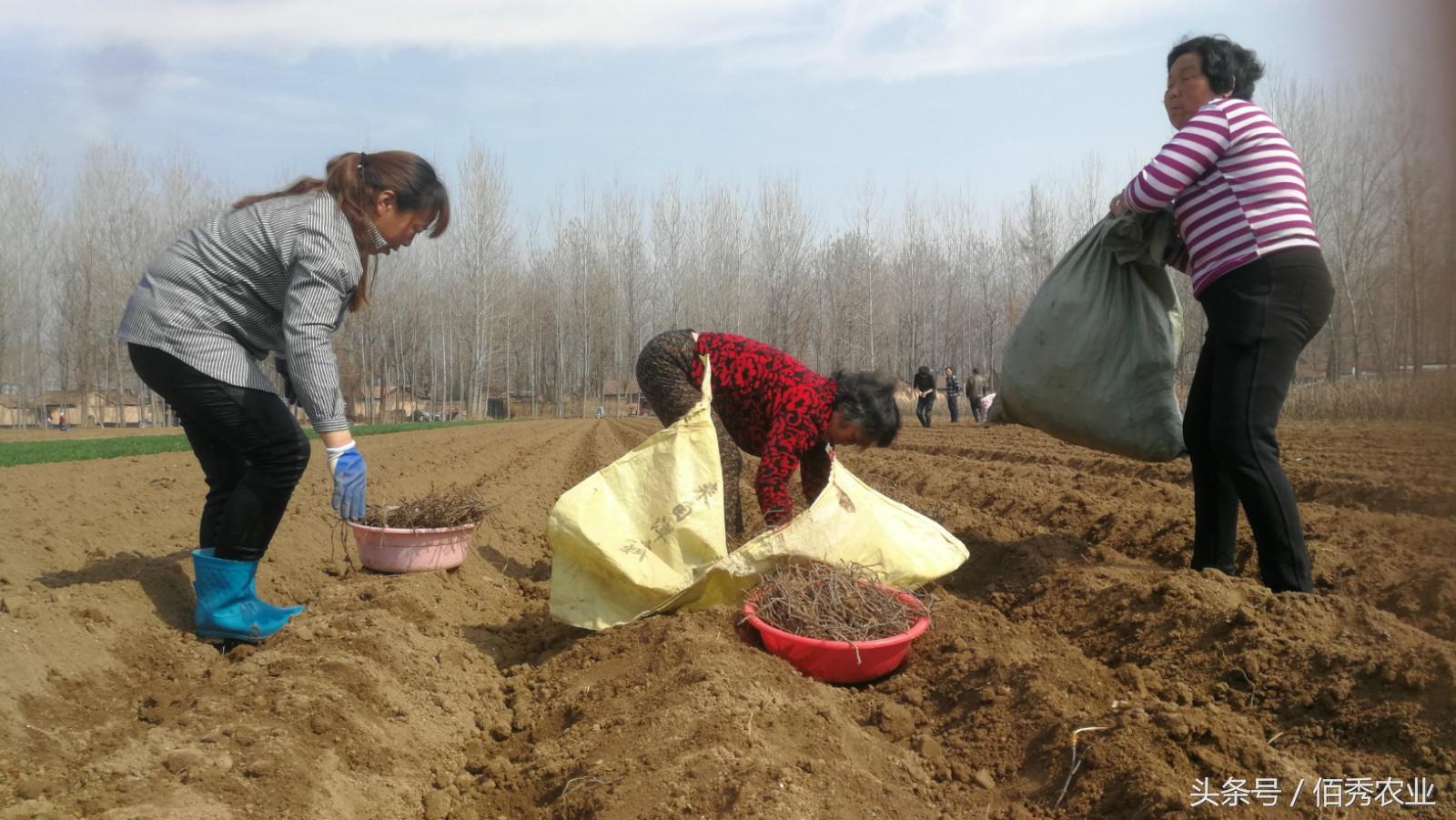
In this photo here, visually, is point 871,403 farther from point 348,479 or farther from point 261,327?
point 261,327

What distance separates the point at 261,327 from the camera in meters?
3.18

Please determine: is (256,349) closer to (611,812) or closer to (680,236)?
(611,812)

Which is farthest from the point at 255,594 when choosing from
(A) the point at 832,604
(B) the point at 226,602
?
(A) the point at 832,604

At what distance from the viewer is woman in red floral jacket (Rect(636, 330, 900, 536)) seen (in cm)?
356

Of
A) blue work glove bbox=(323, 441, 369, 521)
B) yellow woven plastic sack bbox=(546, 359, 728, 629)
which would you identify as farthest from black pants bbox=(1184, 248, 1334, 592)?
blue work glove bbox=(323, 441, 369, 521)

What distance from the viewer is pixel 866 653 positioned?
9.63 ft

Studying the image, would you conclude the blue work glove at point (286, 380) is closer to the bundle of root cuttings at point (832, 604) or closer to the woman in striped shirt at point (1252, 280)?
the bundle of root cuttings at point (832, 604)

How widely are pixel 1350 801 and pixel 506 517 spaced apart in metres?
5.19

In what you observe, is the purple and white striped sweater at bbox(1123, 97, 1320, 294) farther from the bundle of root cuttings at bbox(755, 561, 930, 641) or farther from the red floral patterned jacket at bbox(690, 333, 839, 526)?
the bundle of root cuttings at bbox(755, 561, 930, 641)

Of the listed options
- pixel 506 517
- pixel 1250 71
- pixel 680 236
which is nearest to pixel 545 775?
pixel 1250 71

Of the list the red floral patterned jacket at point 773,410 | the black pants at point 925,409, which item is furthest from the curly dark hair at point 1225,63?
the black pants at point 925,409

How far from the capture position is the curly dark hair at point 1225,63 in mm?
3221

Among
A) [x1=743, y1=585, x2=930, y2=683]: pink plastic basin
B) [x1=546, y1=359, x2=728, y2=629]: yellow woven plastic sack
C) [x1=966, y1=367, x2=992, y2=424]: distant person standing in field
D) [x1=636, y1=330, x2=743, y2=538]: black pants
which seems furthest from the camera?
[x1=966, y1=367, x2=992, y2=424]: distant person standing in field

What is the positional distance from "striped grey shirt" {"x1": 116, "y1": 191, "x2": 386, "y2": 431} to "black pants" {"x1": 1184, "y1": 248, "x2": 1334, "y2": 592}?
9.72ft
